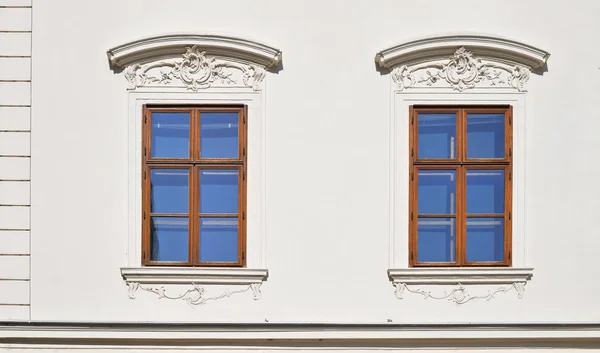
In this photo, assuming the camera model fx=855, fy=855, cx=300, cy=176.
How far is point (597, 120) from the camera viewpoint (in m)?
7.75

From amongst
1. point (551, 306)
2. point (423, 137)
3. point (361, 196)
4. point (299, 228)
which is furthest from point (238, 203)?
point (551, 306)

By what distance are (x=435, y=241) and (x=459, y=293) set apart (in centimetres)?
51

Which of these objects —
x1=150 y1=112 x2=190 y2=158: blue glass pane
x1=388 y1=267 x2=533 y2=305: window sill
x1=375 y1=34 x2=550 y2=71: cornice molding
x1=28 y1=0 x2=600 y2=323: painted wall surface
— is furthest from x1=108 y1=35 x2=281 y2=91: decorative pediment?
x1=388 y1=267 x2=533 y2=305: window sill

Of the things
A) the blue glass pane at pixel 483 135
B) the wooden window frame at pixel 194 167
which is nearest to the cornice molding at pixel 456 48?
the blue glass pane at pixel 483 135

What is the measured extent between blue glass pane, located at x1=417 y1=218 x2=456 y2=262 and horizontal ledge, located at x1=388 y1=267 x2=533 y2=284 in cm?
18

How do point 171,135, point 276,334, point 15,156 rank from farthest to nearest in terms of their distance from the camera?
1. point 171,135
2. point 15,156
3. point 276,334

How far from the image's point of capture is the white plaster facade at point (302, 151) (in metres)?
7.67

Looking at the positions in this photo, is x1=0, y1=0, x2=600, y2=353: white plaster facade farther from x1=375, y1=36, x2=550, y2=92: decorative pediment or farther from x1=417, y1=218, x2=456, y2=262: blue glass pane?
x1=417, y1=218, x2=456, y2=262: blue glass pane

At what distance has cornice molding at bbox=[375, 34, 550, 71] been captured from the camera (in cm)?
764

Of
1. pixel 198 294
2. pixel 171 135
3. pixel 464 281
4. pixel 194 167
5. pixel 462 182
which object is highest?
pixel 171 135

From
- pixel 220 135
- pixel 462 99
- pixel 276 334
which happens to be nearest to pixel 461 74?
pixel 462 99

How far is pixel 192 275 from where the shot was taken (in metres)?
7.61

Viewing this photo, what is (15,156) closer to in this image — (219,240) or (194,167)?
(194,167)

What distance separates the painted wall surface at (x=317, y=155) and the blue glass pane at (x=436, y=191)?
1.16 ft
